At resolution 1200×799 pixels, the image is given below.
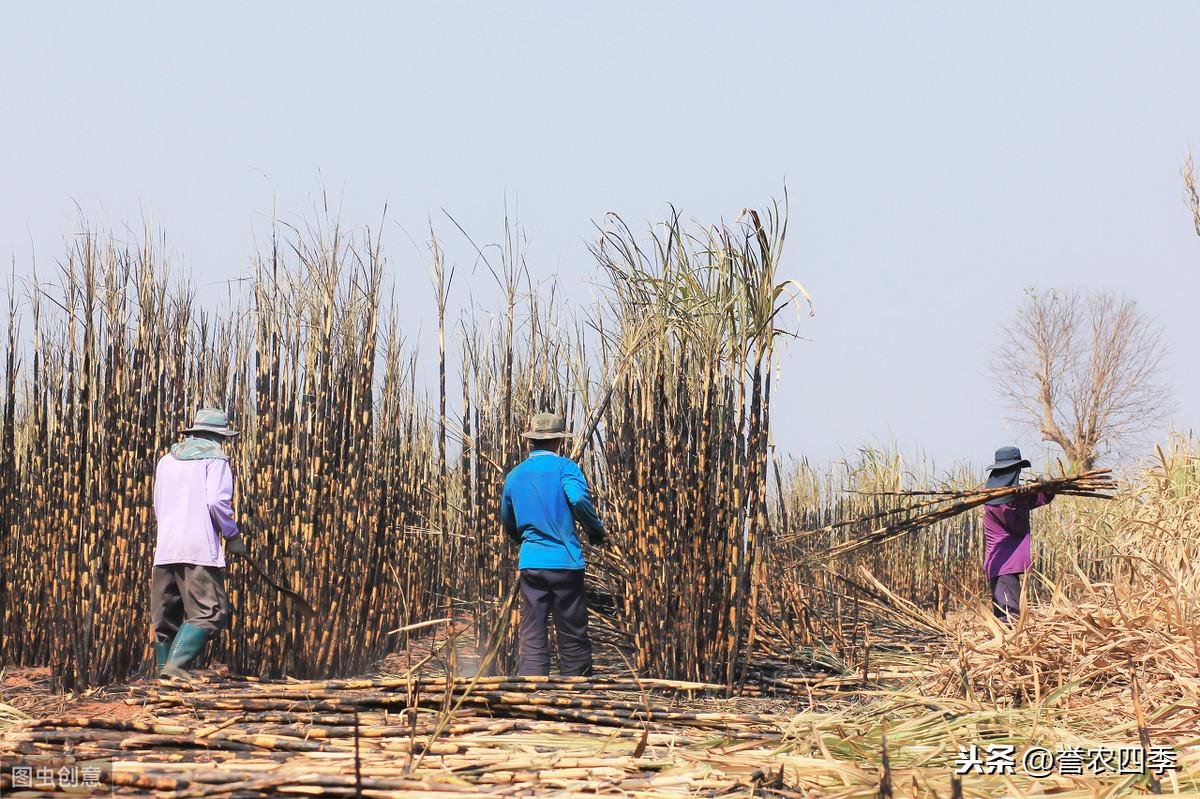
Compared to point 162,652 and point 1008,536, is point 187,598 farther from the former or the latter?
point 1008,536

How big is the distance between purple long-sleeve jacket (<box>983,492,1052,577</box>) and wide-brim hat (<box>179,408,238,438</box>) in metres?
3.68

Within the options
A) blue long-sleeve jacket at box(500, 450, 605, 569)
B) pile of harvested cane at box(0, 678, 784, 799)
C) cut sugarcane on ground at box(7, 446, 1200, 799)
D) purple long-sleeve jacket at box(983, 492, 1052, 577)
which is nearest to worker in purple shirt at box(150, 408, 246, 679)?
cut sugarcane on ground at box(7, 446, 1200, 799)

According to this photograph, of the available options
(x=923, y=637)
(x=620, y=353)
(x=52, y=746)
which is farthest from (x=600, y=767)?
(x=923, y=637)

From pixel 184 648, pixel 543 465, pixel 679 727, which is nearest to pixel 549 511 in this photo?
pixel 543 465

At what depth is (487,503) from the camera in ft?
19.1

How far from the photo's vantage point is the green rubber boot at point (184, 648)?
15.8 feet

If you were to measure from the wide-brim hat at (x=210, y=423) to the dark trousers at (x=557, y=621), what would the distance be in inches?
56.7

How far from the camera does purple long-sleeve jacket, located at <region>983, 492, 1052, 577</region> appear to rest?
230 inches

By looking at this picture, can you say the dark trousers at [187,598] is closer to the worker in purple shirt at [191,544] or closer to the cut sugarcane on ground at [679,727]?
the worker in purple shirt at [191,544]

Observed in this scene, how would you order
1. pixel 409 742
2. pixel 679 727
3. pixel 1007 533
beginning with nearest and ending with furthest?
pixel 409 742, pixel 679 727, pixel 1007 533

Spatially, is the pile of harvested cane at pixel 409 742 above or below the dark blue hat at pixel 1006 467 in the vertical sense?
below

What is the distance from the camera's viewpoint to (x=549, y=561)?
4848mm

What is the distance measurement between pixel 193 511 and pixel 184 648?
22.1 inches

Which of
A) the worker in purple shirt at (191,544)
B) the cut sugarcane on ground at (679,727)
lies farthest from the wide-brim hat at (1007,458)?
the worker in purple shirt at (191,544)
